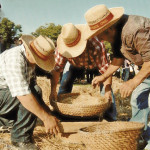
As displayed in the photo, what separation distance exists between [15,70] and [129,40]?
125 centimetres

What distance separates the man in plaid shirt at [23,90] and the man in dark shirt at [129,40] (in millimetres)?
655

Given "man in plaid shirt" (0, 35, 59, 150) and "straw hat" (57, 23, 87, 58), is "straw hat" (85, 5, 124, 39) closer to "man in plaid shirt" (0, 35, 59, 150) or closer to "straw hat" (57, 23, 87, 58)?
"straw hat" (57, 23, 87, 58)

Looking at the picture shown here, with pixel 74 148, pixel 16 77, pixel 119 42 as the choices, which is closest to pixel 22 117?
pixel 16 77

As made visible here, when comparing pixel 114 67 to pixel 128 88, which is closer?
pixel 128 88

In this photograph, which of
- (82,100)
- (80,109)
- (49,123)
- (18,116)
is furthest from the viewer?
(82,100)

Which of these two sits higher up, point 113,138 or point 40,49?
point 40,49

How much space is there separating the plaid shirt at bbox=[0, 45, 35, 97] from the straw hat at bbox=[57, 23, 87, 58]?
757 mm

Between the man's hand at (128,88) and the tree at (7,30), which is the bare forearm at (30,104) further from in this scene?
the tree at (7,30)

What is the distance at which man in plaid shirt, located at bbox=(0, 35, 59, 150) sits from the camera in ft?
7.64

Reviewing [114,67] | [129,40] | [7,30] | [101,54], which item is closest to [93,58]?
[101,54]

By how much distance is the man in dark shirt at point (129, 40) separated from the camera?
2.34 metres

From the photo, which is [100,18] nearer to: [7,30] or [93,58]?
[93,58]

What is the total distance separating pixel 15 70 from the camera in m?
2.34

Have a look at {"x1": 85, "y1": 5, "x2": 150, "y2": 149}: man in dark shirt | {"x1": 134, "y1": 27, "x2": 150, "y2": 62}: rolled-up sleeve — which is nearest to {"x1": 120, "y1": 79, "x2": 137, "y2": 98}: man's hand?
{"x1": 85, "y1": 5, "x2": 150, "y2": 149}: man in dark shirt
